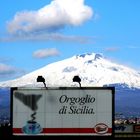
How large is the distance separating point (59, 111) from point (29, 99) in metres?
1.91

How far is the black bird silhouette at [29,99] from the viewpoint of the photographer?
3775 cm

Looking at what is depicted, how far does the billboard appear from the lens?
1486 inches

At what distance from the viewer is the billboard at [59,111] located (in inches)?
1486

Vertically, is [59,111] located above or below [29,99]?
below

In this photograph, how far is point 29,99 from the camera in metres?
37.8

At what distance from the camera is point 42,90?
38000 mm

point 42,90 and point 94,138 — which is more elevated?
point 42,90

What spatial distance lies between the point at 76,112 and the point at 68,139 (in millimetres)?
1658

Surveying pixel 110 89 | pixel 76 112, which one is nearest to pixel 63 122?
pixel 76 112

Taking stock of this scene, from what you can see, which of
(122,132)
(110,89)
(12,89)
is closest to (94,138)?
(110,89)

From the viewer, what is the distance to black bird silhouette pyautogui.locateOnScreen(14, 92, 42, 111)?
37750 millimetres

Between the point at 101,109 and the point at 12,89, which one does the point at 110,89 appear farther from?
the point at 12,89

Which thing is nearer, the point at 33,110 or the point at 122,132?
the point at 33,110

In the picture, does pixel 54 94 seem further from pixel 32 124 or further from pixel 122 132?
pixel 122 132
